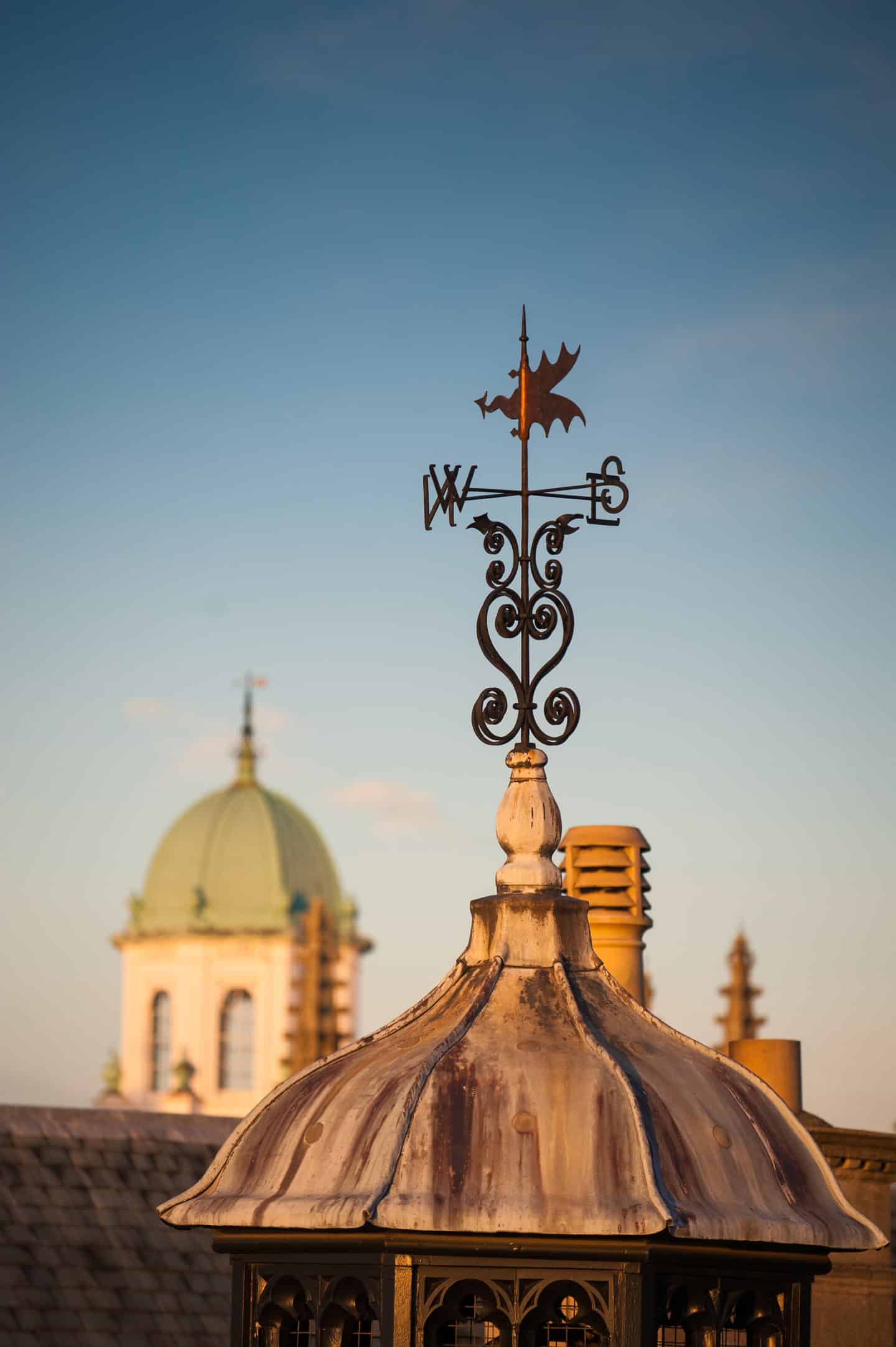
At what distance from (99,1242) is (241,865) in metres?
87.9

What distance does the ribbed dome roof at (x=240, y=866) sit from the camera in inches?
Answer: 4173

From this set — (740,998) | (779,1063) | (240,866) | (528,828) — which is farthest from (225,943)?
(528,828)

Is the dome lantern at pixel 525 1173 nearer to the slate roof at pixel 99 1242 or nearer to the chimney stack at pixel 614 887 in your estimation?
the chimney stack at pixel 614 887

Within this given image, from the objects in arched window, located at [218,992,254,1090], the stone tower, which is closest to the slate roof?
the stone tower

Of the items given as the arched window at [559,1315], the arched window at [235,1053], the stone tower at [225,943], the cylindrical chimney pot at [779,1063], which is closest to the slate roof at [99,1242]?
the cylindrical chimney pot at [779,1063]

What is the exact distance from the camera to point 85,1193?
804 inches

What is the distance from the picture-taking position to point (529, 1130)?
297 inches

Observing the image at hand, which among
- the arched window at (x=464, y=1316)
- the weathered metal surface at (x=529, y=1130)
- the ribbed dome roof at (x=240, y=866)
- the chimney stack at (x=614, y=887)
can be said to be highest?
the ribbed dome roof at (x=240, y=866)

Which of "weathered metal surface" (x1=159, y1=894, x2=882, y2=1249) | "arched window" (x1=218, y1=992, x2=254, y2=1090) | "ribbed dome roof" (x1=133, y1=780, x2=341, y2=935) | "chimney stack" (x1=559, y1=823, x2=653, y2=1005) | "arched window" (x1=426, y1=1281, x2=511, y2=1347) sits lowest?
"arched window" (x1=426, y1=1281, x2=511, y2=1347)

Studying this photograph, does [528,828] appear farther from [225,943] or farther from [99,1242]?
[225,943]

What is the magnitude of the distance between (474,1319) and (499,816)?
65.3 inches

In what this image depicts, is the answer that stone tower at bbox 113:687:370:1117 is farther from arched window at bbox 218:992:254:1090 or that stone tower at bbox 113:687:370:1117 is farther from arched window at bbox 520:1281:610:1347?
arched window at bbox 520:1281:610:1347

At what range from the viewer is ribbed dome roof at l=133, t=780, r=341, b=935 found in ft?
348

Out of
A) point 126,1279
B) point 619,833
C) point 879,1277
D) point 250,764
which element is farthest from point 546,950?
point 250,764
